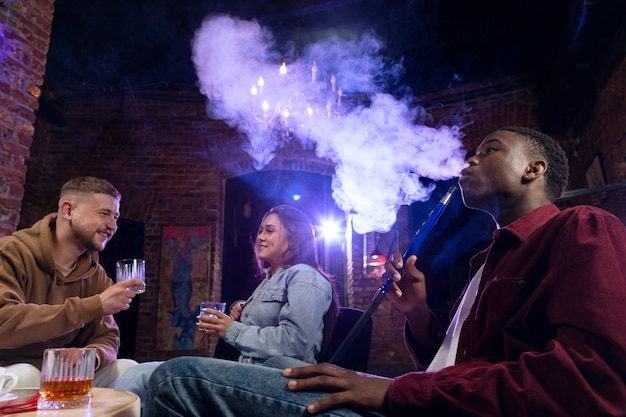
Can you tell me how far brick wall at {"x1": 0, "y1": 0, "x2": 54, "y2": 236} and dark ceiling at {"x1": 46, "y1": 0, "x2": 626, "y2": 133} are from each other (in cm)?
254

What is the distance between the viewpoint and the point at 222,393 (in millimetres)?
1002

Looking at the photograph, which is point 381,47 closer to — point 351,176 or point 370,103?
point 370,103

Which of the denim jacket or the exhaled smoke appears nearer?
the denim jacket

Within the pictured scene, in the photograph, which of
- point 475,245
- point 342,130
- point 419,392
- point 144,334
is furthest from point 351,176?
point 419,392

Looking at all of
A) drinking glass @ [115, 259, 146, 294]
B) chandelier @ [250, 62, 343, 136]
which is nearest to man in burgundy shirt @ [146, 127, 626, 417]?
drinking glass @ [115, 259, 146, 294]

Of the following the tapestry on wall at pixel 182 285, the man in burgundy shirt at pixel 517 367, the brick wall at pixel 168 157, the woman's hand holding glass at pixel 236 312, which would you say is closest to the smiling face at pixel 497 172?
the man in burgundy shirt at pixel 517 367

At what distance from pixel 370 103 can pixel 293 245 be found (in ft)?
15.3

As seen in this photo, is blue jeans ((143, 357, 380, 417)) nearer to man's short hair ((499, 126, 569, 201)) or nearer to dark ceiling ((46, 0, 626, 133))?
man's short hair ((499, 126, 569, 201))

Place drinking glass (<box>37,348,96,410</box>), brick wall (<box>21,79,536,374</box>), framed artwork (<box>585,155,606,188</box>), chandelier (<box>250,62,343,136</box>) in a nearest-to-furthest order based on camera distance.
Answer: drinking glass (<box>37,348,96,410</box>) < framed artwork (<box>585,155,606,188</box>) < chandelier (<box>250,62,343,136</box>) < brick wall (<box>21,79,536,374</box>)

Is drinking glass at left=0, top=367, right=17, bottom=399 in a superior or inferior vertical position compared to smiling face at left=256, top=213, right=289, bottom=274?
inferior

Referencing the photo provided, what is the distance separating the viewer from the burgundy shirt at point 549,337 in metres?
0.85

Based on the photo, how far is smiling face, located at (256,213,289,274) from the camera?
269cm

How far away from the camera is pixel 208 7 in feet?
18.2

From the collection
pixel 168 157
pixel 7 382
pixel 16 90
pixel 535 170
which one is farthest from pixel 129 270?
pixel 168 157
